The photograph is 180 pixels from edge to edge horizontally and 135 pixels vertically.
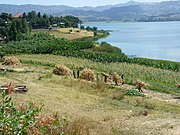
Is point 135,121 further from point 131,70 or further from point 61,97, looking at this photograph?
point 131,70

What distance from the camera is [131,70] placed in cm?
4091

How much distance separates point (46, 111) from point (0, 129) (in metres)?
8.80

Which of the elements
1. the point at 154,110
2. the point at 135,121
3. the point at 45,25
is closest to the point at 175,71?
the point at 154,110

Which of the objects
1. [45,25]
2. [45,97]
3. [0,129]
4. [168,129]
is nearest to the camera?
[0,129]

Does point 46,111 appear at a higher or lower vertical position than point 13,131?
lower

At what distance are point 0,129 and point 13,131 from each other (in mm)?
173

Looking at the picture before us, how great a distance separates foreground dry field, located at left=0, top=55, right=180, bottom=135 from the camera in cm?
1198

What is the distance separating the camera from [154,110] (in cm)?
1678

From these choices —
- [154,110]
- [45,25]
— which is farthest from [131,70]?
[45,25]

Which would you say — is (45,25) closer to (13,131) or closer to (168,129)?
(168,129)

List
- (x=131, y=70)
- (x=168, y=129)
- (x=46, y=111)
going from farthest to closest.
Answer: (x=131, y=70) → (x=46, y=111) → (x=168, y=129)

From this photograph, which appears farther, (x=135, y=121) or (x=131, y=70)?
(x=131, y=70)

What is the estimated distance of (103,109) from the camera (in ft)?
52.1

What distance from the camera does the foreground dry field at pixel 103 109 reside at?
39.3 ft
